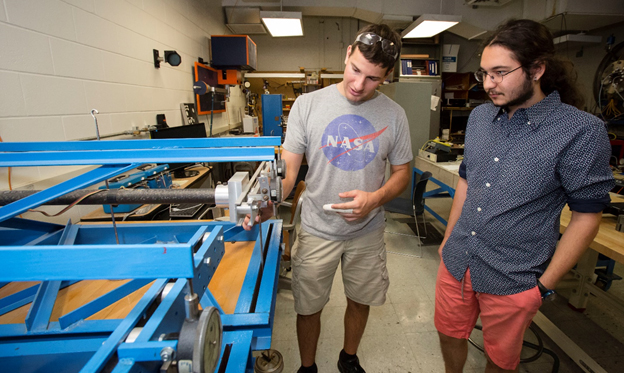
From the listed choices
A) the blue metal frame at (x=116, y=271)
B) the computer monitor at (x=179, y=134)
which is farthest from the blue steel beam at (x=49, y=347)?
the computer monitor at (x=179, y=134)

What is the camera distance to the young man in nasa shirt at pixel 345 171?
1.26 metres

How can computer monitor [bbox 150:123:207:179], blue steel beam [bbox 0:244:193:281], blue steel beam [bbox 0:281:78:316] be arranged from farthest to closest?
computer monitor [bbox 150:123:207:179] < blue steel beam [bbox 0:281:78:316] < blue steel beam [bbox 0:244:193:281]

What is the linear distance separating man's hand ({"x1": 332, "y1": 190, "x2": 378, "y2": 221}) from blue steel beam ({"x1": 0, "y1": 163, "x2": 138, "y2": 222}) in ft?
2.30

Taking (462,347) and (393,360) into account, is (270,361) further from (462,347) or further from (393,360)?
(462,347)

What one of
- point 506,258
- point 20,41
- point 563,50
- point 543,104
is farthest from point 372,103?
point 563,50

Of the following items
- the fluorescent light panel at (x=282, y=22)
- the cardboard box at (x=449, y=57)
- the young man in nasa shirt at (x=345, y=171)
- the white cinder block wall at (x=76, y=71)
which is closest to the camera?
the young man in nasa shirt at (x=345, y=171)

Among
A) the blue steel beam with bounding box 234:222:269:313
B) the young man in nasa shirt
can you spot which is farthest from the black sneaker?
the blue steel beam with bounding box 234:222:269:313

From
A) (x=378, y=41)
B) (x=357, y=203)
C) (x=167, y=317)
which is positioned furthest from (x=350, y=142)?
(x=167, y=317)

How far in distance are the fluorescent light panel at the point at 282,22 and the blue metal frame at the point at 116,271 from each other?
11.5 ft

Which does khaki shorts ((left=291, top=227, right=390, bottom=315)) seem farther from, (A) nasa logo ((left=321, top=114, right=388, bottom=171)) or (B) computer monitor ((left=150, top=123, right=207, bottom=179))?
(B) computer monitor ((left=150, top=123, right=207, bottom=179))

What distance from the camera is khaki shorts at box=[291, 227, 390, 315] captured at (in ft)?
4.33

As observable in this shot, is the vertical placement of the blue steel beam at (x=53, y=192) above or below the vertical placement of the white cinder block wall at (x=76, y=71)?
below

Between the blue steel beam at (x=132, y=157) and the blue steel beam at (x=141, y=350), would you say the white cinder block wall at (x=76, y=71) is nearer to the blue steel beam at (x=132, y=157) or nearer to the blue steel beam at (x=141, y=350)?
the blue steel beam at (x=132, y=157)

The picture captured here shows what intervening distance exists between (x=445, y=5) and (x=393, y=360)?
5.64 metres
